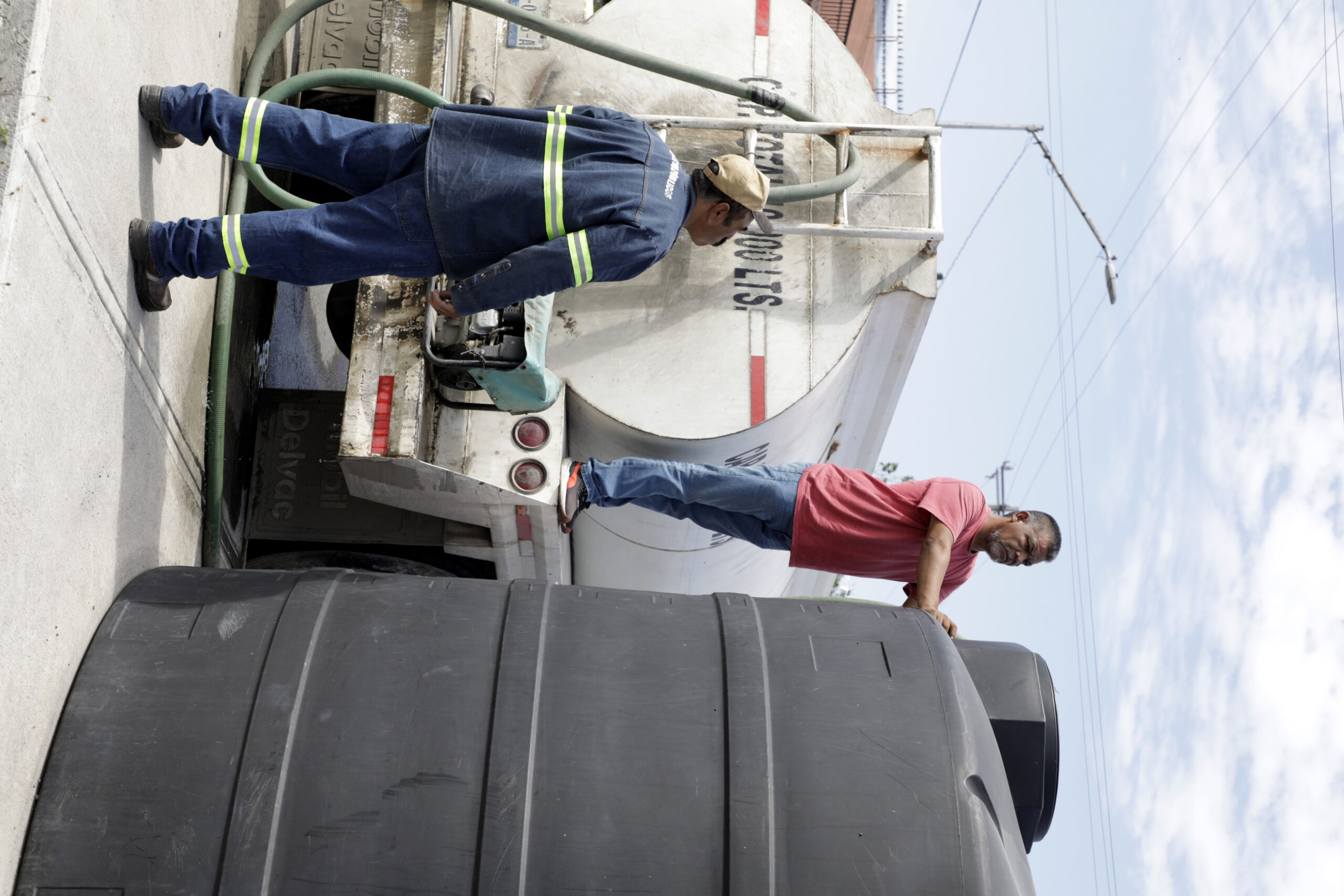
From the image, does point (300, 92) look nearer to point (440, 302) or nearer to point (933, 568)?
point (440, 302)

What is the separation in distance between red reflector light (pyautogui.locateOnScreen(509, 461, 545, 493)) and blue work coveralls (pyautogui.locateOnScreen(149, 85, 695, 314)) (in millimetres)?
946

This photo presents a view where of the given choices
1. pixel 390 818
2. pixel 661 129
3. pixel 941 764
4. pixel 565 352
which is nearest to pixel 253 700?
pixel 390 818

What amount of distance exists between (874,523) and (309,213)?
198cm

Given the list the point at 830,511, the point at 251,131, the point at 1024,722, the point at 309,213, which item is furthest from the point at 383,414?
the point at 1024,722

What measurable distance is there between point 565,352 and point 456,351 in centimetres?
45

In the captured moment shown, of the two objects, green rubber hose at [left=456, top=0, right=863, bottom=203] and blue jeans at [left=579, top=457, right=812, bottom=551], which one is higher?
green rubber hose at [left=456, top=0, right=863, bottom=203]

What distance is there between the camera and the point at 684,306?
395 centimetres

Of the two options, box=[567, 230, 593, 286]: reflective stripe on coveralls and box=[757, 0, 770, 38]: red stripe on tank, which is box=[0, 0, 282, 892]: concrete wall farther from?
box=[757, 0, 770, 38]: red stripe on tank

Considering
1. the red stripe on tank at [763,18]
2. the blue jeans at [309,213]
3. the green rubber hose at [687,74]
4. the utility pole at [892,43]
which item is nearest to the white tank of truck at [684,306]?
the red stripe on tank at [763,18]

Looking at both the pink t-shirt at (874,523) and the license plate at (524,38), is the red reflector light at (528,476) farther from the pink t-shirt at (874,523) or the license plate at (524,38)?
the license plate at (524,38)

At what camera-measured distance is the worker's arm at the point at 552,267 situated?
9.14ft

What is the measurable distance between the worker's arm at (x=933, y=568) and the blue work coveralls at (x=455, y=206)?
1262mm

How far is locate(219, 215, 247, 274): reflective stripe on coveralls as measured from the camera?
2779 mm

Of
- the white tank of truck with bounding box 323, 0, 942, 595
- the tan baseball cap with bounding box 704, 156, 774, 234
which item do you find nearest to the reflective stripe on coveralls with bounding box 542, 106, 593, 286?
the tan baseball cap with bounding box 704, 156, 774, 234
